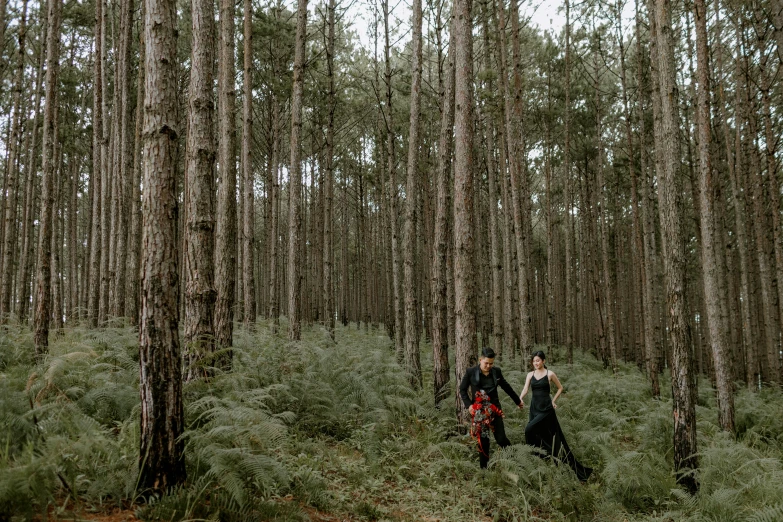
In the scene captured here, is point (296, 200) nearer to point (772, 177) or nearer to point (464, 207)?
point (464, 207)

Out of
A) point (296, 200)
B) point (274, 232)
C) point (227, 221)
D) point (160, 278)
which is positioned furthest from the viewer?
point (274, 232)

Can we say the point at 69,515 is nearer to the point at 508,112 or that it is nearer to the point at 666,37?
the point at 666,37

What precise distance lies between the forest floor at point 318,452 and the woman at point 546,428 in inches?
9.6

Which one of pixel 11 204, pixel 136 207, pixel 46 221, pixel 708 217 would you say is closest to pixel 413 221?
pixel 708 217

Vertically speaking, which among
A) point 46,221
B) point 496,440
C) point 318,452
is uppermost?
point 46,221

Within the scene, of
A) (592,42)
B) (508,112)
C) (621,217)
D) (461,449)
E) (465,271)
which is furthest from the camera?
(621,217)

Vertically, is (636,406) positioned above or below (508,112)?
below

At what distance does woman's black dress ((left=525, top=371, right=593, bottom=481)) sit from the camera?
23.2 feet

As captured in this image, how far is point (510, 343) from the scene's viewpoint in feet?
45.6

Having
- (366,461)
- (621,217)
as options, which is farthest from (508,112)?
(621,217)

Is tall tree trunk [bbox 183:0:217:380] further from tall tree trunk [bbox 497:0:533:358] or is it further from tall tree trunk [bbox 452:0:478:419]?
tall tree trunk [bbox 497:0:533:358]

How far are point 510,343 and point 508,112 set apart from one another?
21.5 feet

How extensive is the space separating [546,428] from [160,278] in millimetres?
5982

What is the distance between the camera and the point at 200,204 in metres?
5.67
